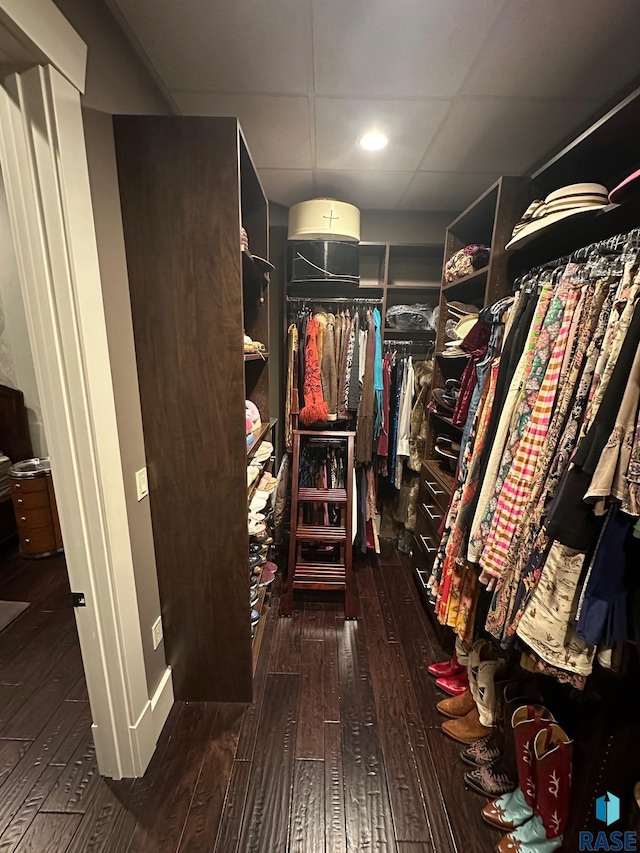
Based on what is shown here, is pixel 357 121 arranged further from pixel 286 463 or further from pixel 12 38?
pixel 286 463

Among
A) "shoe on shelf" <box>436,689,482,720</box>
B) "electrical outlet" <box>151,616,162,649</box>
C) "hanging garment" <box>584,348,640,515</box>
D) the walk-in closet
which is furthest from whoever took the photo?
"shoe on shelf" <box>436,689,482,720</box>

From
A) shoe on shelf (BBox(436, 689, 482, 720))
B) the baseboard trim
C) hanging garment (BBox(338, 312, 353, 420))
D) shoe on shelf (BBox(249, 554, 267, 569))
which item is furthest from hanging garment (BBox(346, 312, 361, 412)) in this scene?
the baseboard trim

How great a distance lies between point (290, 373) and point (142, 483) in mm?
1276

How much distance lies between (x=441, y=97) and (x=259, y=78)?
70 cm

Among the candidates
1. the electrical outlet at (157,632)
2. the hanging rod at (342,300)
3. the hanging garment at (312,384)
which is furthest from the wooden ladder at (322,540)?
the hanging rod at (342,300)

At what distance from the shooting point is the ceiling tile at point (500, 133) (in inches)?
55.6

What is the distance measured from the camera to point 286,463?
2.49m

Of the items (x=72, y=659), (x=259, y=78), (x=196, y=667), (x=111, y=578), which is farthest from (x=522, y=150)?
(x=72, y=659)

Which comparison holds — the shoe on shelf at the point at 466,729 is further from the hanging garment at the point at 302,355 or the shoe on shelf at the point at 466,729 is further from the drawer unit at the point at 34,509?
the drawer unit at the point at 34,509

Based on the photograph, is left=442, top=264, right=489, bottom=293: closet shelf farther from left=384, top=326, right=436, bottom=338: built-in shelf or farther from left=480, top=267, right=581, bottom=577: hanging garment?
left=480, top=267, right=581, bottom=577: hanging garment

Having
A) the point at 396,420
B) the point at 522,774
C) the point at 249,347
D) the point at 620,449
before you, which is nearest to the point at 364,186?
the point at 249,347

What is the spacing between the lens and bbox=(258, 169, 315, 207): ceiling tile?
2.00 m

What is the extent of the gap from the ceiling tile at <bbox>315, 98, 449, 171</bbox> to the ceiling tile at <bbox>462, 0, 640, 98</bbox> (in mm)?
212

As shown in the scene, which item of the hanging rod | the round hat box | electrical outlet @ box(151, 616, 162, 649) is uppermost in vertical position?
the round hat box
